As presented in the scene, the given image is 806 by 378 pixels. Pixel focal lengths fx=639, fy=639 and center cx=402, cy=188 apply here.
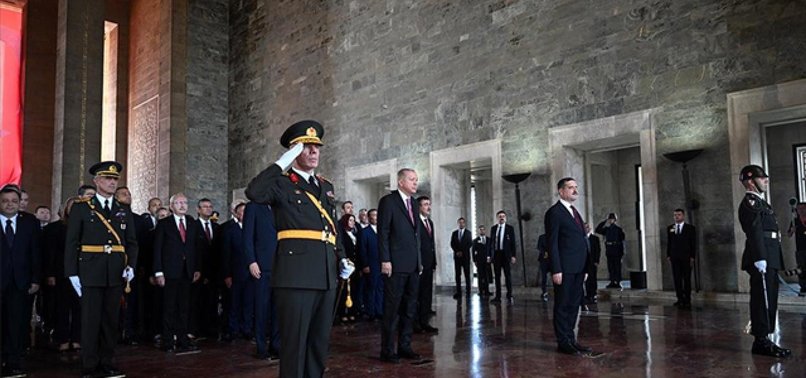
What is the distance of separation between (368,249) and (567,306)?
133 inches

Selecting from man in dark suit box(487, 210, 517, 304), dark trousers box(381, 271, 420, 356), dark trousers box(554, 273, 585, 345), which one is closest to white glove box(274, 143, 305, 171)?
dark trousers box(381, 271, 420, 356)

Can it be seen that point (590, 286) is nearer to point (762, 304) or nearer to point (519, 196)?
point (519, 196)

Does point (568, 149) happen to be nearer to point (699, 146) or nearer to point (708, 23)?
point (699, 146)

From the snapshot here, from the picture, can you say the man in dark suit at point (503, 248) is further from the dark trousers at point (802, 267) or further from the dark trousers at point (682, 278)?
the dark trousers at point (802, 267)

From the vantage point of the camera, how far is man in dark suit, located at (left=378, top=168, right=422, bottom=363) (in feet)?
15.9

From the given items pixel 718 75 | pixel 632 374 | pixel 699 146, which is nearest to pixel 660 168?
pixel 699 146

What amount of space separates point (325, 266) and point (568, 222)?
99.3 inches

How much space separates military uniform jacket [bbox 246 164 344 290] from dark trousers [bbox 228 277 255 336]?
322cm

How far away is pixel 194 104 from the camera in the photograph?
18.3 meters

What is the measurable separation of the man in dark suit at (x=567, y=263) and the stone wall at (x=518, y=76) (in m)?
5.13

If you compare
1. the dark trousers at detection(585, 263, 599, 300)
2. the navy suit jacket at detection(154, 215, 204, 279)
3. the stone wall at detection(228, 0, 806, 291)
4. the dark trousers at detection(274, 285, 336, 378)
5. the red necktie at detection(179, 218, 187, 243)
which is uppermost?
the stone wall at detection(228, 0, 806, 291)

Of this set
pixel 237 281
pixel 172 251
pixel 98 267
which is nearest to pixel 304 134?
pixel 98 267

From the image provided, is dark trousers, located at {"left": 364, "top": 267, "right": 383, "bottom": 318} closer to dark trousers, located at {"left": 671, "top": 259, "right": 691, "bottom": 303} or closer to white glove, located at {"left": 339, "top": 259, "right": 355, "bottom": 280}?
dark trousers, located at {"left": 671, "top": 259, "right": 691, "bottom": 303}

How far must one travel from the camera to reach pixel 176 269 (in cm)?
563
